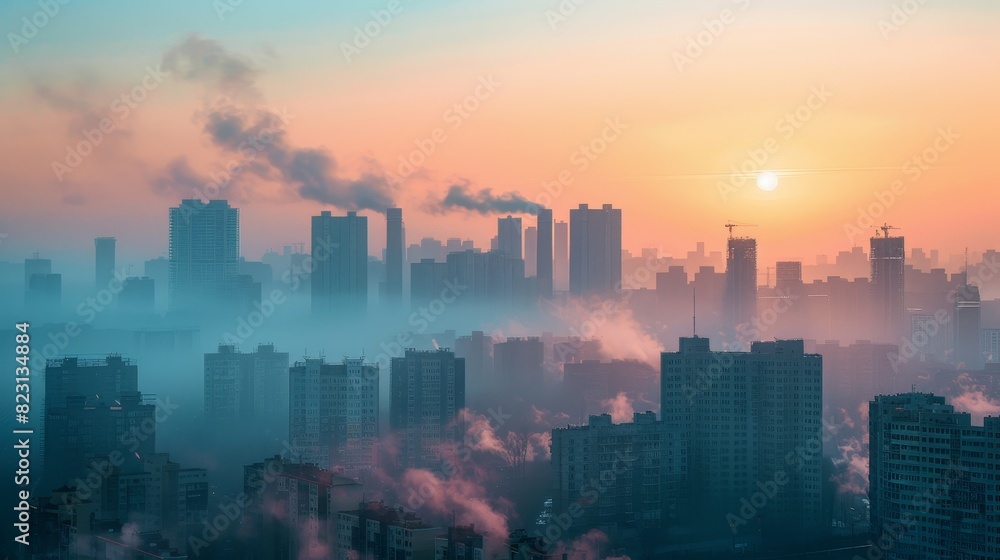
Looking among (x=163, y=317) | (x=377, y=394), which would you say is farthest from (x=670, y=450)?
(x=163, y=317)

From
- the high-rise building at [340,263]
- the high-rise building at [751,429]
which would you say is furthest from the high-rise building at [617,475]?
the high-rise building at [340,263]

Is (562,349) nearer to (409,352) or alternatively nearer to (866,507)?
(409,352)

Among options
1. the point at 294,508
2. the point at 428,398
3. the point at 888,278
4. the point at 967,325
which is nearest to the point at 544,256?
the point at 888,278

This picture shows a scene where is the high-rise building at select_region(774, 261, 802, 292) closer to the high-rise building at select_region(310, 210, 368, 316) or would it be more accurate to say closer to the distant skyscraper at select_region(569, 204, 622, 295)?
the distant skyscraper at select_region(569, 204, 622, 295)

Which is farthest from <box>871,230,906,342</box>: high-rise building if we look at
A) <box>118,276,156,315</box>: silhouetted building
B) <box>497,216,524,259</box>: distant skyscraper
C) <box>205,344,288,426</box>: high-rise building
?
<box>118,276,156,315</box>: silhouetted building

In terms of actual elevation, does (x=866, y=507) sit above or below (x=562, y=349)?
below

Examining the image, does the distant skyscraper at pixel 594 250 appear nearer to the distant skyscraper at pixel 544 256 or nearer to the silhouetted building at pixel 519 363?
the distant skyscraper at pixel 544 256
